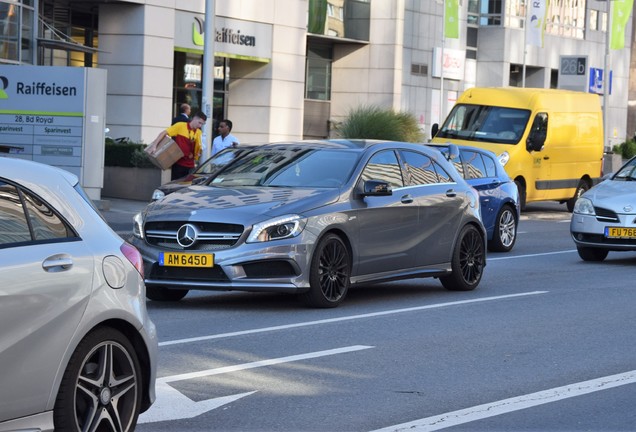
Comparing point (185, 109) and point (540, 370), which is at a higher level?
point (185, 109)

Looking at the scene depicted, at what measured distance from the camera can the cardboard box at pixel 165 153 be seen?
22.4m

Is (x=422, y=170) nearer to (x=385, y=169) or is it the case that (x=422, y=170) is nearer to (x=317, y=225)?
(x=385, y=169)

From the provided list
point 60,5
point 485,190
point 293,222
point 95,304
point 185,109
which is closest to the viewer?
point 95,304

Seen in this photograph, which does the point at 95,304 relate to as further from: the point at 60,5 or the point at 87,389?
the point at 60,5

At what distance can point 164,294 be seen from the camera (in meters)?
12.7

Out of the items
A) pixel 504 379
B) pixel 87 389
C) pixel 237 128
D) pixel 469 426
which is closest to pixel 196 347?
pixel 504 379

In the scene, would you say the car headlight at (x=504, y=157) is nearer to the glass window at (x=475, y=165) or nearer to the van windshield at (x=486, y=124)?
the van windshield at (x=486, y=124)

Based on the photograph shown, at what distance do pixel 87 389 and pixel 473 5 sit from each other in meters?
53.6

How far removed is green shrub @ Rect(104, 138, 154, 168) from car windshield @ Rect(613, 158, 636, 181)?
1124 centimetres

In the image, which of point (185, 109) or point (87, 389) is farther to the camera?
point (185, 109)

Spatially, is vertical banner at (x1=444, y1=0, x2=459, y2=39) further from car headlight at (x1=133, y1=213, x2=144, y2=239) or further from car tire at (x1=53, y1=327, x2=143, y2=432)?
→ car tire at (x1=53, y1=327, x2=143, y2=432)

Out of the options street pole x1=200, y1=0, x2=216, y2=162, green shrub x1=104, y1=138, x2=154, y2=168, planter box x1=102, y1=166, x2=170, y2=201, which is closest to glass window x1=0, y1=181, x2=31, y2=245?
street pole x1=200, y1=0, x2=216, y2=162

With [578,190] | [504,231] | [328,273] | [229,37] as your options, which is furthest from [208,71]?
[229,37]

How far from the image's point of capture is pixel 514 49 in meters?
59.4
